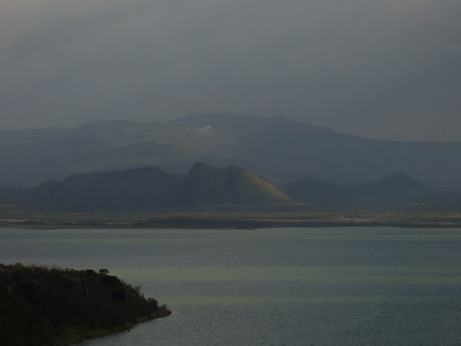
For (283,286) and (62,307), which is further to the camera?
(283,286)

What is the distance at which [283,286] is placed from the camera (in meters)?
92.9

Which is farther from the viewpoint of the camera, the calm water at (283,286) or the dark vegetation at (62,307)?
the calm water at (283,286)

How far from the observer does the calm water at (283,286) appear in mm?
62844

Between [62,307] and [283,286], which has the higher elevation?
[62,307]

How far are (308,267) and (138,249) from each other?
4244 cm

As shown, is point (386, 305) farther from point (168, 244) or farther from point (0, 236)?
point (0, 236)

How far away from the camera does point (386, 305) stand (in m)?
78.5

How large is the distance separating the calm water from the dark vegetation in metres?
1.77

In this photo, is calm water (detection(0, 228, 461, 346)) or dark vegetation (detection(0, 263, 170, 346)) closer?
dark vegetation (detection(0, 263, 170, 346))

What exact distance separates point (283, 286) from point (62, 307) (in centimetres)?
3657

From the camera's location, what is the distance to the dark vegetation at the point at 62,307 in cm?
5553

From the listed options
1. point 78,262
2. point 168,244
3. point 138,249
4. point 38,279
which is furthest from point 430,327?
point 168,244

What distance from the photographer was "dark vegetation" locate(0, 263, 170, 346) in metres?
55.5

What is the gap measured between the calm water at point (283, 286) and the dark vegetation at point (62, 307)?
1767 mm
